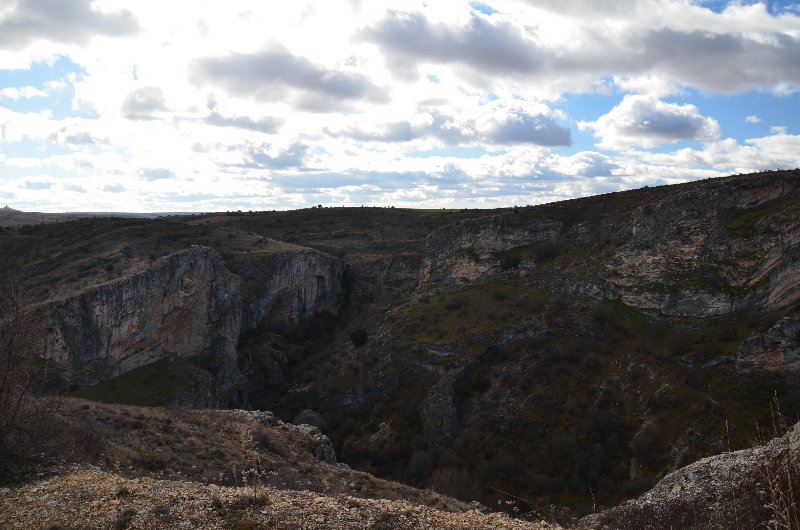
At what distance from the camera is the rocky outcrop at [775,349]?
93.1 ft

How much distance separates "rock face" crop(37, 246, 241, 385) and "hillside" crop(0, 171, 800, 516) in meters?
0.14

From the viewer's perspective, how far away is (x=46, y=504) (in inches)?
424

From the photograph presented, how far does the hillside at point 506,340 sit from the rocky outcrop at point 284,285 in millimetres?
→ 276

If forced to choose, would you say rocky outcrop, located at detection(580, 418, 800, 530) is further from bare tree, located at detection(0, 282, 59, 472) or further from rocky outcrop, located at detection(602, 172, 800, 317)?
rocky outcrop, located at detection(602, 172, 800, 317)

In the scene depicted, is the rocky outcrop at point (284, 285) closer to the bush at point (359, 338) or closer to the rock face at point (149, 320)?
the rock face at point (149, 320)

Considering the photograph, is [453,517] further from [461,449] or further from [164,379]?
[164,379]

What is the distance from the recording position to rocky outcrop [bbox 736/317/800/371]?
28375 millimetres

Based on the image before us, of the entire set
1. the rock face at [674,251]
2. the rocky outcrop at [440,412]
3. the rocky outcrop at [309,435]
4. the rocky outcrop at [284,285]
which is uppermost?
the rock face at [674,251]

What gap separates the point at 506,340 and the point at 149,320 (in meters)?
30.8

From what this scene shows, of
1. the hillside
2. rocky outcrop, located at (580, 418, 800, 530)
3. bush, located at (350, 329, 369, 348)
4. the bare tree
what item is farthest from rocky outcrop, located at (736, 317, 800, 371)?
the bare tree

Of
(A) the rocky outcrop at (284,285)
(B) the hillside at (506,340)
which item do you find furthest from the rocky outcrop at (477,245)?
(A) the rocky outcrop at (284,285)

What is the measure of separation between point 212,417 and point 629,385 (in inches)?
937

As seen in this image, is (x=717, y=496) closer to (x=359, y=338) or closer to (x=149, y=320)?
(x=359, y=338)

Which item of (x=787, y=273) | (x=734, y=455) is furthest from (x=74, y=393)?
(x=787, y=273)
